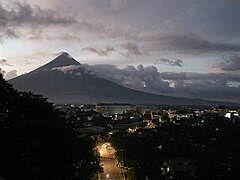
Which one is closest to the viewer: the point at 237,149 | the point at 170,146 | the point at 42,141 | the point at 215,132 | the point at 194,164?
the point at 42,141

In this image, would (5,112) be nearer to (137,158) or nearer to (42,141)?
(42,141)

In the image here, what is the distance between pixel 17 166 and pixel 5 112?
4664 mm

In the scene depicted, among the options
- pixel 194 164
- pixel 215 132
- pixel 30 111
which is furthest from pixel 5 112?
pixel 215 132

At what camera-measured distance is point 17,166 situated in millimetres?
16422

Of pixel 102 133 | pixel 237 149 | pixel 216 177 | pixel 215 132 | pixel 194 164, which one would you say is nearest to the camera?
pixel 216 177

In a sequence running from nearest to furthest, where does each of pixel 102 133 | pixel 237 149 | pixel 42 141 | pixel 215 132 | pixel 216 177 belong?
1. pixel 42 141
2. pixel 216 177
3. pixel 237 149
4. pixel 215 132
5. pixel 102 133

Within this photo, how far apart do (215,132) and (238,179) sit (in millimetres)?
36168

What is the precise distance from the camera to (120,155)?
134 feet

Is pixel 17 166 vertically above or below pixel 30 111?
below

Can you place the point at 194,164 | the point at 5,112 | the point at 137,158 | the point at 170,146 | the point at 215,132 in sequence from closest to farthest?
the point at 5,112, the point at 137,158, the point at 194,164, the point at 170,146, the point at 215,132

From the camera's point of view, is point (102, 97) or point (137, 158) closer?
point (137, 158)

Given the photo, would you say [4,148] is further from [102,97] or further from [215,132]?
[102,97]

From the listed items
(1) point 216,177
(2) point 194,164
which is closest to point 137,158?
(2) point 194,164

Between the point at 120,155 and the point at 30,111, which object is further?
the point at 120,155
